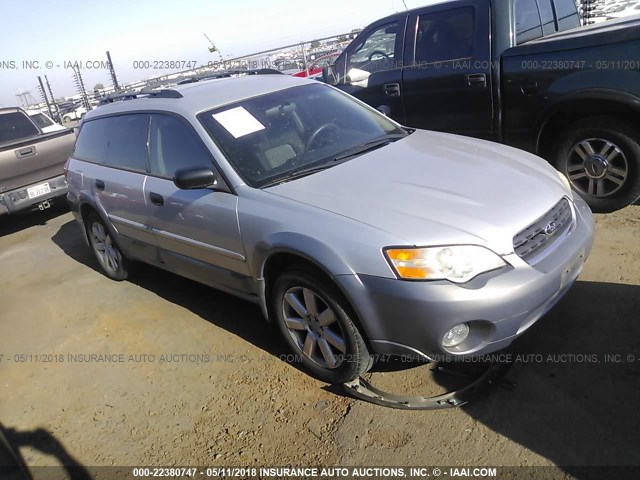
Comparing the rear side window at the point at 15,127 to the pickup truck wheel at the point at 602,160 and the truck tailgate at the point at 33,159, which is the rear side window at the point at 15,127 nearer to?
the truck tailgate at the point at 33,159

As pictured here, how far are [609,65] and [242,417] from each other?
3780 mm

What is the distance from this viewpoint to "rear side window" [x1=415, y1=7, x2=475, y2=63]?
17.0 ft

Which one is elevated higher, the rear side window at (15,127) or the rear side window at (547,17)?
the rear side window at (547,17)

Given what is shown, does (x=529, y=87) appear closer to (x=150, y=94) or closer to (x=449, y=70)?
(x=449, y=70)

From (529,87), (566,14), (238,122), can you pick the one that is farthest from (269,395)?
(566,14)

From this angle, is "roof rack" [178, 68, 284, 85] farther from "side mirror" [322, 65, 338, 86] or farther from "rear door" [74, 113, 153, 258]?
"side mirror" [322, 65, 338, 86]

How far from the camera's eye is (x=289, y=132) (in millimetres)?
3641

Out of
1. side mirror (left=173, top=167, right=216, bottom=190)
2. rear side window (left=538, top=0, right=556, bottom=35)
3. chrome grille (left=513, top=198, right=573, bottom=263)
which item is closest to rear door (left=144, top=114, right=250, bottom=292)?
side mirror (left=173, top=167, right=216, bottom=190)

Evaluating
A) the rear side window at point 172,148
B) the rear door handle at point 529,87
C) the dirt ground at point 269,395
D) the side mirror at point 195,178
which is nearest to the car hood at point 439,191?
the side mirror at point 195,178

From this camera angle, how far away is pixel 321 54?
14773 millimetres

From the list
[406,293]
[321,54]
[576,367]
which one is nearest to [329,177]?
[406,293]

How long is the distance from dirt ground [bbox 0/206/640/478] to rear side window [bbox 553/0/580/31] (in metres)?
2.40

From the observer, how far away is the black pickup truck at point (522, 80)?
4266 millimetres

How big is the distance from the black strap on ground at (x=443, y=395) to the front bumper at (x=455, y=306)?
0.32m
